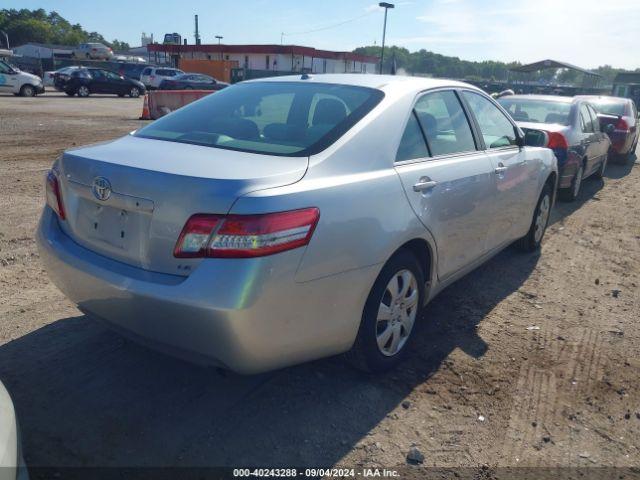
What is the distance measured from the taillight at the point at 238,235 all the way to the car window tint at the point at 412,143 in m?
1.06

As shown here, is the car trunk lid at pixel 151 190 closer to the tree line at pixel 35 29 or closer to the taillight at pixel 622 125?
the taillight at pixel 622 125

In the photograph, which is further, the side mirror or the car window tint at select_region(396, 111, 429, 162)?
the side mirror

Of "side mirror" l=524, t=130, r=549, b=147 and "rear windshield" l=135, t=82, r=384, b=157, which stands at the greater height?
"rear windshield" l=135, t=82, r=384, b=157

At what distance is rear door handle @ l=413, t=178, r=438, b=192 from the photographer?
3.23 metres

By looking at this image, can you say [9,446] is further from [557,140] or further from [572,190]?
[572,190]

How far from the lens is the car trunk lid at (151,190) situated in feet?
8.02

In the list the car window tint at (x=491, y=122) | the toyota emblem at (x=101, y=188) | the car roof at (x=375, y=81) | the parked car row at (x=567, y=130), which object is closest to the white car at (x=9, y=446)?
the toyota emblem at (x=101, y=188)

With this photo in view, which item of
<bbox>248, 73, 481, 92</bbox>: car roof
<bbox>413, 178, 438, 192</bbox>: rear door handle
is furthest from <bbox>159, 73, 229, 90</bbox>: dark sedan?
<bbox>413, 178, 438, 192</bbox>: rear door handle

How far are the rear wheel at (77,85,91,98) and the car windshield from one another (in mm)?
25447

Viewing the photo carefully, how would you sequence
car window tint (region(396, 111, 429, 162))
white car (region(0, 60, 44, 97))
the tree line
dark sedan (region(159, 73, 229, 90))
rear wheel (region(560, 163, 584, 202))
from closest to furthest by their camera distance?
car window tint (region(396, 111, 429, 162))
rear wheel (region(560, 163, 584, 202))
white car (region(0, 60, 44, 97))
dark sedan (region(159, 73, 229, 90))
the tree line

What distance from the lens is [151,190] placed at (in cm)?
252

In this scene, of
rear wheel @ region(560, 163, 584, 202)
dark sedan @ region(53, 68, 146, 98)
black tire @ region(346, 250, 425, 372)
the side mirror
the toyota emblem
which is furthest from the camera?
dark sedan @ region(53, 68, 146, 98)

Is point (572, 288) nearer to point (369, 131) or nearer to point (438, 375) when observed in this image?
point (438, 375)

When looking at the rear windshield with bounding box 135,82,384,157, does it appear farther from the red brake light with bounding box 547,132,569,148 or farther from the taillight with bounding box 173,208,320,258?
the red brake light with bounding box 547,132,569,148
